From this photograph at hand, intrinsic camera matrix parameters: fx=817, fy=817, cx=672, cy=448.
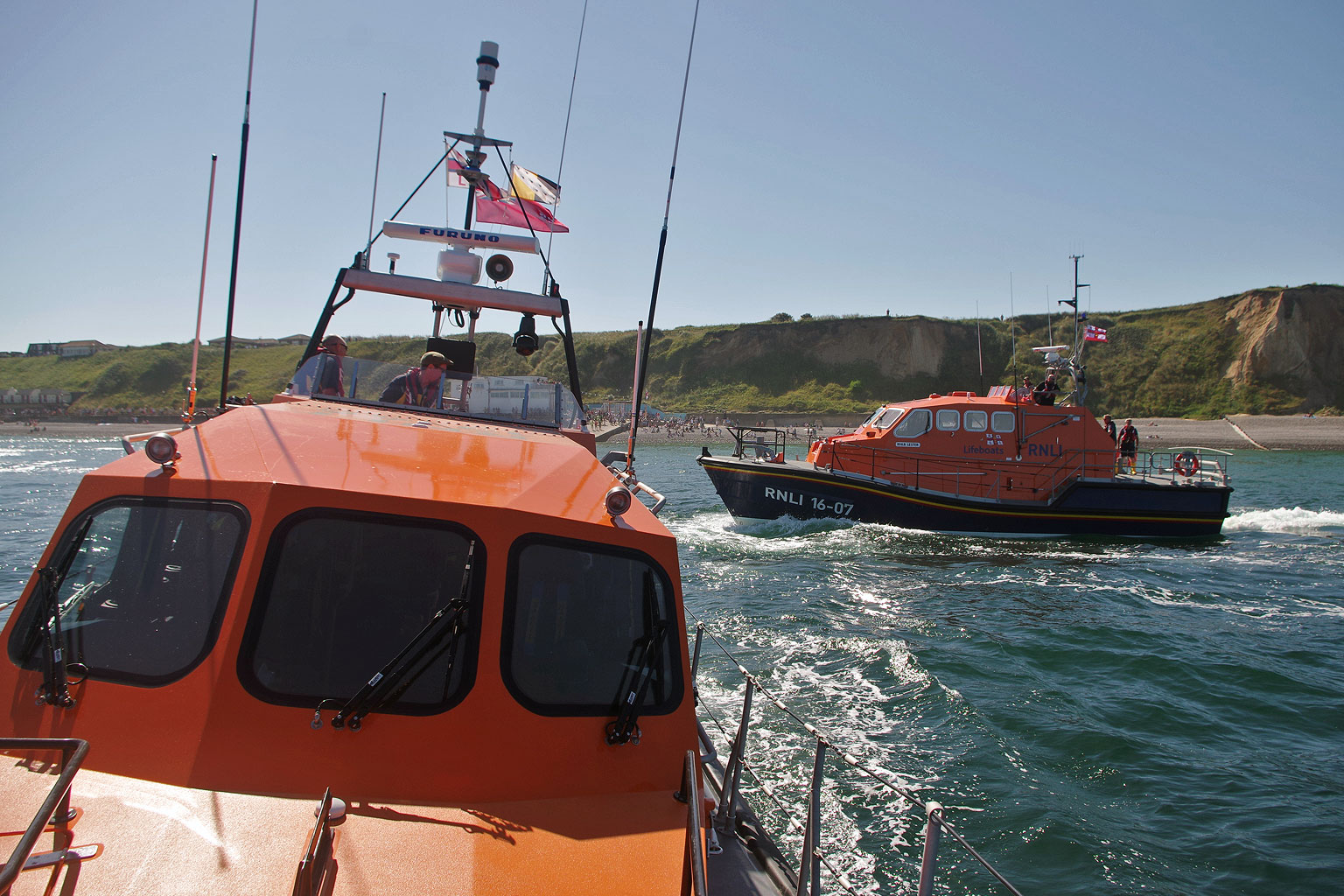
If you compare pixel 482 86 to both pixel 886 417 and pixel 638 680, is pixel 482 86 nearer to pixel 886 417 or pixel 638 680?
pixel 638 680

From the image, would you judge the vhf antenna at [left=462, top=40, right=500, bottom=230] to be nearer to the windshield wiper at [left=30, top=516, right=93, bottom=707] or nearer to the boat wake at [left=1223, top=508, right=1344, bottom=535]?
the windshield wiper at [left=30, top=516, right=93, bottom=707]

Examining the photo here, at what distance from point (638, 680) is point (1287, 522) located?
74.2 ft

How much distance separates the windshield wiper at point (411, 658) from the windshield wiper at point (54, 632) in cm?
89

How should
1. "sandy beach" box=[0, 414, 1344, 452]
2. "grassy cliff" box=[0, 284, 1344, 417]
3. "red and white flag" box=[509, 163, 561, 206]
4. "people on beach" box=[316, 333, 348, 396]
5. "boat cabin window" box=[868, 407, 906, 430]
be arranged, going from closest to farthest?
"people on beach" box=[316, 333, 348, 396]
"red and white flag" box=[509, 163, 561, 206]
"boat cabin window" box=[868, 407, 906, 430]
"sandy beach" box=[0, 414, 1344, 452]
"grassy cliff" box=[0, 284, 1344, 417]

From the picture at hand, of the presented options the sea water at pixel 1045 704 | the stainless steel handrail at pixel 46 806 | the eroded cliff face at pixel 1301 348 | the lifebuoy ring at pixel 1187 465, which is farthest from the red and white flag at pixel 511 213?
the eroded cliff face at pixel 1301 348

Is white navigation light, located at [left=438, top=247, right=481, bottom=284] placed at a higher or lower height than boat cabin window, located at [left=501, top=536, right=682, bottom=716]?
higher

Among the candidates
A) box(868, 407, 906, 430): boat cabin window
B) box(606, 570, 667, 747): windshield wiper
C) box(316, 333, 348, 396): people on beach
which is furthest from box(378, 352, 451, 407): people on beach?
box(868, 407, 906, 430): boat cabin window

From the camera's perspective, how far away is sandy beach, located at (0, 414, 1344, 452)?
5384 cm

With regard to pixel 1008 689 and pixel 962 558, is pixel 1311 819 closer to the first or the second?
pixel 1008 689

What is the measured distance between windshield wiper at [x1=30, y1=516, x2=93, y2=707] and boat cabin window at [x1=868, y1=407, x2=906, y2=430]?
54.6 ft

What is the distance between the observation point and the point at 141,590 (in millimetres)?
2994

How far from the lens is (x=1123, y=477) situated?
18219 mm

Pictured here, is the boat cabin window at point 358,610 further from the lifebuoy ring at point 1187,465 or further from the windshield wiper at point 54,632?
the lifebuoy ring at point 1187,465

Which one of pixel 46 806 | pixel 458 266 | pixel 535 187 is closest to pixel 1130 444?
pixel 535 187
